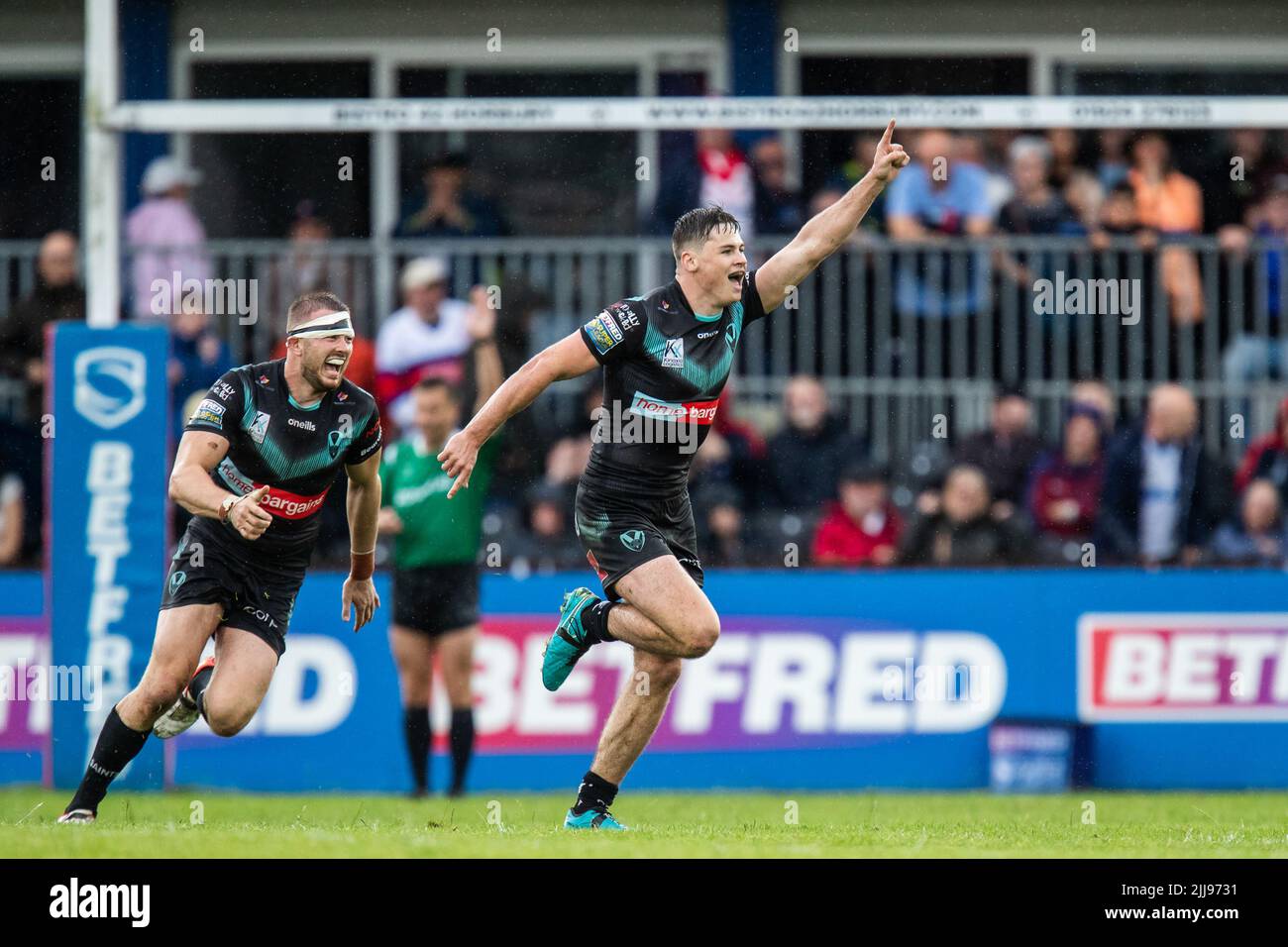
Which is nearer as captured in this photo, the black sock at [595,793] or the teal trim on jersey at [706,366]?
the teal trim on jersey at [706,366]

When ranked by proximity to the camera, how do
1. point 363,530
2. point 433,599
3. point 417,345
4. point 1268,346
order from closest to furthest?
point 363,530, point 433,599, point 417,345, point 1268,346

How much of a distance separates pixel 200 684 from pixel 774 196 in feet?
22.2

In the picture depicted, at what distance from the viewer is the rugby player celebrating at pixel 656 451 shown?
902 cm

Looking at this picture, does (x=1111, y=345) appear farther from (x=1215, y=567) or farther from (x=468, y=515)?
(x=468, y=515)

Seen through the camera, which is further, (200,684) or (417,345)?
(417,345)

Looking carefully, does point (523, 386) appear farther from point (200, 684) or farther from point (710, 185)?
point (710, 185)

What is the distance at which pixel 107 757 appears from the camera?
30.8 feet

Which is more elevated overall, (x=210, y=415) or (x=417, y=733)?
(x=210, y=415)

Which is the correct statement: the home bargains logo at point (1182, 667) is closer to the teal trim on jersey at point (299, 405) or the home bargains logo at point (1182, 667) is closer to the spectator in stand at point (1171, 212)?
the spectator in stand at point (1171, 212)

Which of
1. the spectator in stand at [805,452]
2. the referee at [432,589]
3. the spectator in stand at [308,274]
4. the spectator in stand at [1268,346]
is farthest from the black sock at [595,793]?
the spectator in stand at [1268,346]

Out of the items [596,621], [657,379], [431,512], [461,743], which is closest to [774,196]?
[431,512]

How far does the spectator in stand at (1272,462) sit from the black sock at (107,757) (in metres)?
8.29

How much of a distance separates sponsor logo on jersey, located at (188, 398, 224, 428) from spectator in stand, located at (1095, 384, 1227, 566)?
7.09 metres
